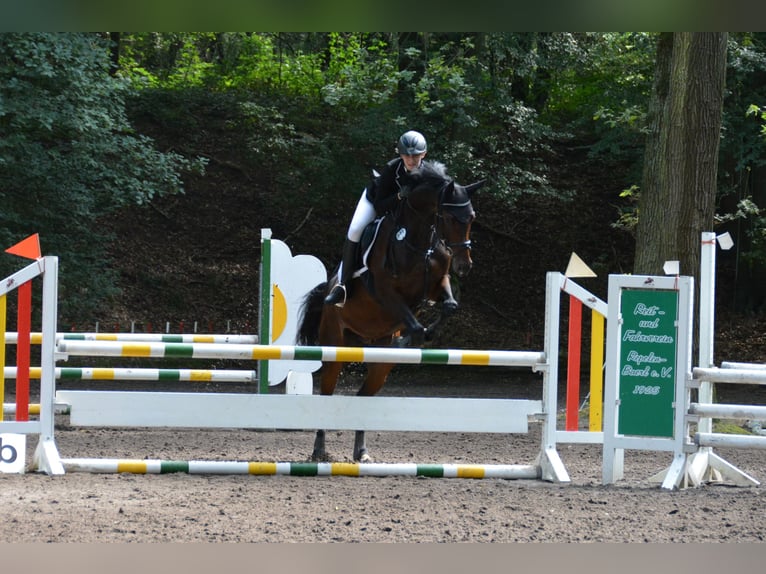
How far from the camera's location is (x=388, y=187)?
635cm

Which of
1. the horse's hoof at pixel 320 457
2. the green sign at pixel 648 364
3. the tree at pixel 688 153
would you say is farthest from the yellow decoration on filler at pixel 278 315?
the tree at pixel 688 153

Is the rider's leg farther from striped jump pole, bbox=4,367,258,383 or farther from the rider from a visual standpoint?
striped jump pole, bbox=4,367,258,383

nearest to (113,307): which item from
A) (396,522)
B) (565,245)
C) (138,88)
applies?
(138,88)

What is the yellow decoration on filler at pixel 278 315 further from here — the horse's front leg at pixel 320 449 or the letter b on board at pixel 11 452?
the letter b on board at pixel 11 452

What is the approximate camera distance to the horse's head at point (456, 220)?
6.03 meters

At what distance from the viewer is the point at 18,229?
13156 mm

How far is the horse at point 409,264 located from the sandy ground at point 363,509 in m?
1.05

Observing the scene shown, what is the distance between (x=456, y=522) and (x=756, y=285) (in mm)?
13539

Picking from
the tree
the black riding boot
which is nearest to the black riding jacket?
the black riding boot

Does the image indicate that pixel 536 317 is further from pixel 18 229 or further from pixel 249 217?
pixel 18 229

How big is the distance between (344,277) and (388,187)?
2.19 ft

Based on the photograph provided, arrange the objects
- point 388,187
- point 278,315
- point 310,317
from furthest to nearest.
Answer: point 278,315, point 310,317, point 388,187

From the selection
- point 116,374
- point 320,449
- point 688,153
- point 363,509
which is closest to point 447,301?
point 320,449

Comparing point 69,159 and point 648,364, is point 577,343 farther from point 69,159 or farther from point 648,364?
point 69,159
